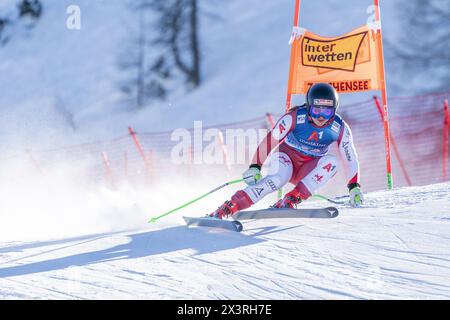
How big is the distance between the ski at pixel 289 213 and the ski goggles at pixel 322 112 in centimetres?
81

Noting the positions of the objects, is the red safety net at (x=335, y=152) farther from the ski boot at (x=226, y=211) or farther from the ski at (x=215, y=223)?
the ski at (x=215, y=223)

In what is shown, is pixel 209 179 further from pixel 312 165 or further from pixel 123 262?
pixel 123 262

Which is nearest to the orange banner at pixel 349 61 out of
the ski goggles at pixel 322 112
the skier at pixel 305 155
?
the skier at pixel 305 155

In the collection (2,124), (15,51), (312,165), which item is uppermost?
(15,51)

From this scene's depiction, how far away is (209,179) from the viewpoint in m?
12.2

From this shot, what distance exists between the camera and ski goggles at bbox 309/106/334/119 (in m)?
5.58

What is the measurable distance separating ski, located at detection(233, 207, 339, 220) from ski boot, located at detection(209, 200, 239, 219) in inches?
5.8

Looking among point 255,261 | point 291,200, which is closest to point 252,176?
point 291,200

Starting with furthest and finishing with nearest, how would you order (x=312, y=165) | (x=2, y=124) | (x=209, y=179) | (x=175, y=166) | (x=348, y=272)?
(x=2, y=124), (x=175, y=166), (x=209, y=179), (x=312, y=165), (x=348, y=272)

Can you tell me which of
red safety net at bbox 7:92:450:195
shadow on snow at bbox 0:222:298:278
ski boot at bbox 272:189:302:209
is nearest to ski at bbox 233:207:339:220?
ski boot at bbox 272:189:302:209

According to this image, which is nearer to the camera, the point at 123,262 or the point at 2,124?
the point at 123,262

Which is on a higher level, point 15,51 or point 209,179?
point 15,51
